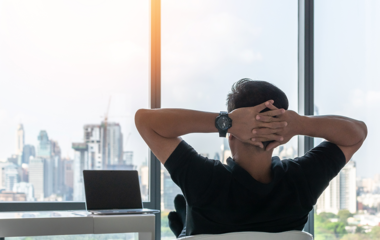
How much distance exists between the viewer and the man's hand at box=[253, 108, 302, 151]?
1.15 metres

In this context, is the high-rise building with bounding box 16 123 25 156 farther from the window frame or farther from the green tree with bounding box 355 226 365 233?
the green tree with bounding box 355 226 365 233

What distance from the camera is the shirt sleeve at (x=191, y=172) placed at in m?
1.11

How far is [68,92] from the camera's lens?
257 centimetres

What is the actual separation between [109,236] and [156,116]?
162cm

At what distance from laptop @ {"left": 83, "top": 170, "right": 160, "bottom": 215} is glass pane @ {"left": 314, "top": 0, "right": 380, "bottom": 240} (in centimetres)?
→ 136

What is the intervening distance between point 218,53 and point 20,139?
1510mm

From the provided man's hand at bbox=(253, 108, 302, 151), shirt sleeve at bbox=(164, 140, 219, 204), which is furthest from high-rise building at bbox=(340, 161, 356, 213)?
shirt sleeve at bbox=(164, 140, 219, 204)

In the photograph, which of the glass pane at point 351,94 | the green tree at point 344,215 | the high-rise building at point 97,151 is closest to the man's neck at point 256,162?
the glass pane at point 351,94

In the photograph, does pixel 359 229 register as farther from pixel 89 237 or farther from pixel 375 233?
pixel 89 237

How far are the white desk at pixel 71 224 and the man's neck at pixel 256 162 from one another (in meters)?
0.80

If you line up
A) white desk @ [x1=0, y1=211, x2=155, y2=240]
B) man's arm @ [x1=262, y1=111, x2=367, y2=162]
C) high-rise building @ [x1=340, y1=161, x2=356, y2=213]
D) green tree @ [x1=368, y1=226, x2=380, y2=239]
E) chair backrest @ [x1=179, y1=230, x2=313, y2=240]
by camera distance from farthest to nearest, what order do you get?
1. high-rise building @ [x1=340, y1=161, x2=356, y2=213]
2. green tree @ [x1=368, y1=226, x2=380, y2=239]
3. white desk @ [x1=0, y1=211, x2=155, y2=240]
4. man's arm @ [x1=262, y1=111, x2=367, y2=162]
5. chair backrest @ [x1=179, y1=230, x2=313, y2=240]

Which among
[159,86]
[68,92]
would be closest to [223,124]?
[159,86]

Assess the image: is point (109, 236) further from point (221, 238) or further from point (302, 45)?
point (302, 45)

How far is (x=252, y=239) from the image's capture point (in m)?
0.91
